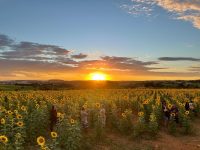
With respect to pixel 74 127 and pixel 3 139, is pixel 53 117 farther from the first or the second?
pixel 3 139

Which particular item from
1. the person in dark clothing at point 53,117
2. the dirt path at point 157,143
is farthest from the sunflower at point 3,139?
the person in dark clothing at point 53,117

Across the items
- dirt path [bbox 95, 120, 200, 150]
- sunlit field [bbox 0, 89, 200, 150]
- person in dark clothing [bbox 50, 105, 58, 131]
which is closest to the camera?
sunlit field [bbox 0, 89, 200, 150]

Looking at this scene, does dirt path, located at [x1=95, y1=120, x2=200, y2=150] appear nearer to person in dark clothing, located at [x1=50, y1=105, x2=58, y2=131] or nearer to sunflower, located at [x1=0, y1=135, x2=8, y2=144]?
person in dark clothing, located at [x1=50, y1=105, x2=58, y2=131]

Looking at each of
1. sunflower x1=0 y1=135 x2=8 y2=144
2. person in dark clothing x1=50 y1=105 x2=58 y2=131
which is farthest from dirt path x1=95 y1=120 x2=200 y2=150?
sunflower x1=0 y1=135 x2=8 y2=144

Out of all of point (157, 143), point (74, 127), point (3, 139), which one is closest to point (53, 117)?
point (74, 127)

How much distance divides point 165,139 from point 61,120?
7.57 metres

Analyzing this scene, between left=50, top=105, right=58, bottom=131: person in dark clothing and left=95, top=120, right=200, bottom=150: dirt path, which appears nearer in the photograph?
left=95, top=120, right=200, bottom=150: dirt path

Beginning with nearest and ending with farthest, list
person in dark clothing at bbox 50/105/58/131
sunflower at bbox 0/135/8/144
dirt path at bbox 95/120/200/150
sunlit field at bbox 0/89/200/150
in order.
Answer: sunflower at bbox 0/135/8/144, sunlit field at bbox 0/89/200/150, dirt path at bbox 95/120/200/150, person in dark clothing at bbox 50/105/58/131

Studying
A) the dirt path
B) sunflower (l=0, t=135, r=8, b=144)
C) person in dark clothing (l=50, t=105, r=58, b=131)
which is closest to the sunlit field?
sunflower (l=0, t=135, r=8, b=144)

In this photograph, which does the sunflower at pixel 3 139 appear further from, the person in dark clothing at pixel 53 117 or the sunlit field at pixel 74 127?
the person in dark clothing at pixel 53 117

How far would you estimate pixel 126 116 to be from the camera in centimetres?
2420

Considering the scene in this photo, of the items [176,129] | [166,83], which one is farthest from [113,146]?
[166,83]

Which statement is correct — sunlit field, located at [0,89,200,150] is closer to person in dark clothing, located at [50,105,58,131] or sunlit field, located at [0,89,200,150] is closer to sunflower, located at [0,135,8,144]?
sunflower, located at [0,135,8,144]

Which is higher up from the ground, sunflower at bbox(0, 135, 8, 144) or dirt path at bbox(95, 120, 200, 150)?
sunflower at bbox(0, 135, 8, 144)
